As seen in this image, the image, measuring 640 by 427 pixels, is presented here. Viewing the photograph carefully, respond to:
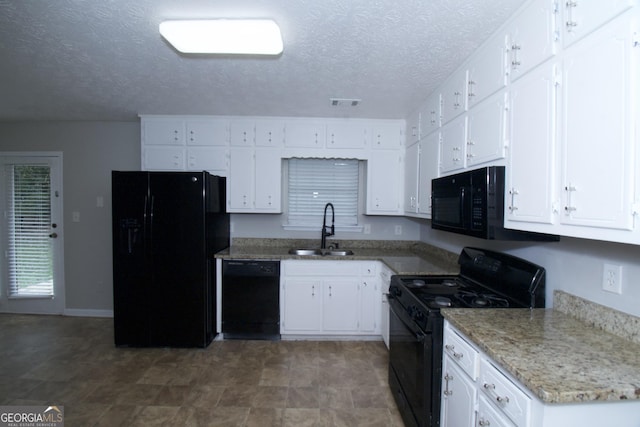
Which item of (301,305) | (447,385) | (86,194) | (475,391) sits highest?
(86,194)

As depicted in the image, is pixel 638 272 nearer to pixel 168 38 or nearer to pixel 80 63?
pixel 168 38

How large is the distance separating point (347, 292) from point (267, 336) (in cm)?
96

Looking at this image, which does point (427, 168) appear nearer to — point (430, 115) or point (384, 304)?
point (430, 115)

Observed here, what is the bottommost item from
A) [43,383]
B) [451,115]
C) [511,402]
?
[43,383]

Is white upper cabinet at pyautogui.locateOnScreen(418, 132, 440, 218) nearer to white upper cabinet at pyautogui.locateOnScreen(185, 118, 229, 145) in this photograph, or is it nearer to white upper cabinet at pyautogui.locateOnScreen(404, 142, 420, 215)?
white upper cabinet at pyautogui.locateOnScreen(404, 142, 420, 215)

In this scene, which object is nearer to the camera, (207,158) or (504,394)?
(504,394)

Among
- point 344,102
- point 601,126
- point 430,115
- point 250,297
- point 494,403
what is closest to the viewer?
point 601,126

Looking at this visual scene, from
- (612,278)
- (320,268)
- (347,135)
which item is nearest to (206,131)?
(347,135)

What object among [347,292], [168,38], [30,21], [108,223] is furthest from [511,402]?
[108,223]

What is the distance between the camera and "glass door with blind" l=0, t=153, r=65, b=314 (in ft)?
12.5

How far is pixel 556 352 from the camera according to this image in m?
1.11

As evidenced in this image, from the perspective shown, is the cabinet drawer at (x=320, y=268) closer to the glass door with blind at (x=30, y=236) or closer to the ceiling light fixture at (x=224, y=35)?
the ceiling light fixture at (x=224, y=35)

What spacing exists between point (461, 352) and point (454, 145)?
1.42m

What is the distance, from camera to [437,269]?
2.50 metres
